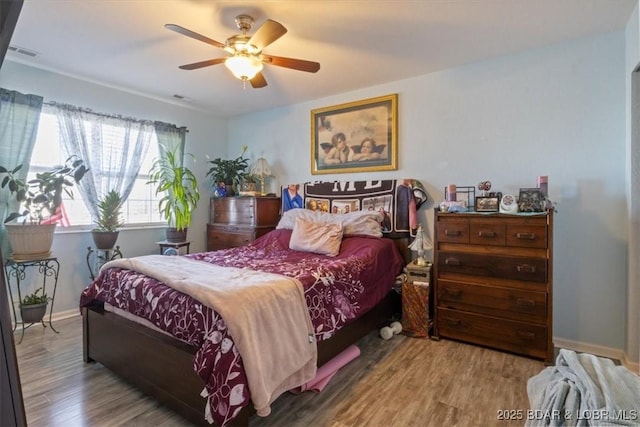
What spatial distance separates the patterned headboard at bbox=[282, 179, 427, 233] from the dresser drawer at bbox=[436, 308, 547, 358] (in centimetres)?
93

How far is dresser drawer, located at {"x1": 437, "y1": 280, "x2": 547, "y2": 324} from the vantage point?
241cm

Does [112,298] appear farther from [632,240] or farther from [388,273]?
[632,240]

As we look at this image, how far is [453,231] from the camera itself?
2746 millimetres

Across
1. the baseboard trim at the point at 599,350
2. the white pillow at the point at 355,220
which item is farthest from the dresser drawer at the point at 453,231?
the baseboard trim at the point at 599,350

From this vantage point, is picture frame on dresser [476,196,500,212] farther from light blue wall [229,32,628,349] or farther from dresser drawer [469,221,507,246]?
light blue wall [229,32,628,349]

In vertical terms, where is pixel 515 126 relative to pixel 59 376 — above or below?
above

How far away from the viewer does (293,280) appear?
199 cm

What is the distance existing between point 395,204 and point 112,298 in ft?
8.56

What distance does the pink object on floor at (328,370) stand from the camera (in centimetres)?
204

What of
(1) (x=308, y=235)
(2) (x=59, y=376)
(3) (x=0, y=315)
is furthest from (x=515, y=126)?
(2) (x=59, y=376)

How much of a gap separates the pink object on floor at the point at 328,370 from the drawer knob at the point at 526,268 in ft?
4.56

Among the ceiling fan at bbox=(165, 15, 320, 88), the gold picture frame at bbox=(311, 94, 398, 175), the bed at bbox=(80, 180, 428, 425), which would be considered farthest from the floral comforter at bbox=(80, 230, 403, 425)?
the ceiling fan at bbox=(165, 15, 320, 88)

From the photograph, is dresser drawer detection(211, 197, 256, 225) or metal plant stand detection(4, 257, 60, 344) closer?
metal plant stand detection(4, 257, 60, 344)

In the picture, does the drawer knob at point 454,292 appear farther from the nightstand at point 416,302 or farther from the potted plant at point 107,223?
the potted plant at point 107,223
